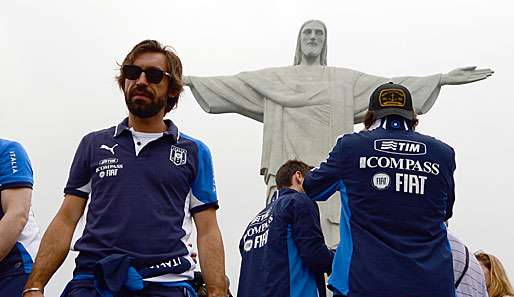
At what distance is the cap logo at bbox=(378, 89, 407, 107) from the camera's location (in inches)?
168

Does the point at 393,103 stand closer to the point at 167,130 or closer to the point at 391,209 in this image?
the point at 391,209

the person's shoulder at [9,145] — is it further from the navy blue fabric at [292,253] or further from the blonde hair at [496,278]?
the blonde hair at [496,278]

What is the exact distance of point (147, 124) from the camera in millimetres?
3324

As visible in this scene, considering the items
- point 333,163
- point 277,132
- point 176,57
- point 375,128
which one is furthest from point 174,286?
point 277,132

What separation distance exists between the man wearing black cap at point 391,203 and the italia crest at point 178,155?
3.66ft

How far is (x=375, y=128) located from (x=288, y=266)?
1.06 metres

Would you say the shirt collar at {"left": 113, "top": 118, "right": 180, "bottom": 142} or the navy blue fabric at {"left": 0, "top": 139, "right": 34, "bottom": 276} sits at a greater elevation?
the shirt collar at {"left": 113, "top": 118, "right": 180, "bottom": 142}

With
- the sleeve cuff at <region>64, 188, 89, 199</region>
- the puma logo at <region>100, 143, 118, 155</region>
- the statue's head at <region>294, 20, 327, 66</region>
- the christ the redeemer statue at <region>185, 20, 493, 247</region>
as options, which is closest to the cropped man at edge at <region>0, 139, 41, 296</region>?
the sleeve cuff at <region>64, 188, 89, 199</region>

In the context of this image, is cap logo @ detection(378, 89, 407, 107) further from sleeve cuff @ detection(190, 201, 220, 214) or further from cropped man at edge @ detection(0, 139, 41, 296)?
cropped man at edge @ detection(0, 139, 41, 296)

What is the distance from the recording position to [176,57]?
3.40 m

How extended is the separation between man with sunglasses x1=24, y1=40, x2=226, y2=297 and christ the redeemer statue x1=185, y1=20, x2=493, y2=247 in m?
7.77

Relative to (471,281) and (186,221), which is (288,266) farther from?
(186,221)

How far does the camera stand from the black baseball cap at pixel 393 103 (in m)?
4.27

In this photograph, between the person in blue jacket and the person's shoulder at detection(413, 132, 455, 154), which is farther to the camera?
the person in blue jacket
